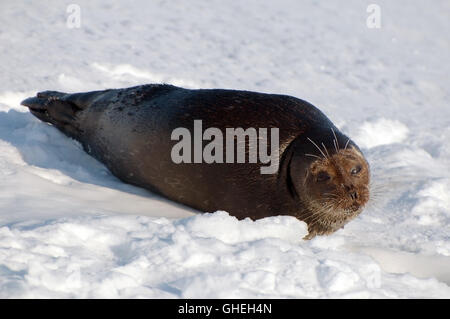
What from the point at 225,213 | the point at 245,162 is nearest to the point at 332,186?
the point at 245,162

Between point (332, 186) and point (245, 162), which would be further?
point (245, 162)

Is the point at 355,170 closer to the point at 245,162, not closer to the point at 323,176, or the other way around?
the point at 323,176

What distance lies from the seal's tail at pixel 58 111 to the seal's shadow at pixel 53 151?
46 millimetres

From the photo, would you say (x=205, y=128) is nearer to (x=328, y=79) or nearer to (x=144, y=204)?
(x=144, y=204)

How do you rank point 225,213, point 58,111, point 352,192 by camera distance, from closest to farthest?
1. point 225,213
2. point 352,192
3. point 58,111

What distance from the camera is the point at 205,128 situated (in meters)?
3.66

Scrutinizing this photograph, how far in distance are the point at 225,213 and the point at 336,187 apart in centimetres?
73

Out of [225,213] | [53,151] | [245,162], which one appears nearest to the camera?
[225,213]

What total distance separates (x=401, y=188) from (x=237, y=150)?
1.35 metres

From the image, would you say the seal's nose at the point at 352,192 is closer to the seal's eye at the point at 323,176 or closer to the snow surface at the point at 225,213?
the seal's eye at the point at 323,176

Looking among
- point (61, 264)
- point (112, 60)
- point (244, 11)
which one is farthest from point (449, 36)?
point (61, 264)

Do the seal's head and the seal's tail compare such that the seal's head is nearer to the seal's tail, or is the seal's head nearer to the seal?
the seal

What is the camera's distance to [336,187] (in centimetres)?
335

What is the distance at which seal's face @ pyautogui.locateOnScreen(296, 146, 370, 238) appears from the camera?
3318mm
